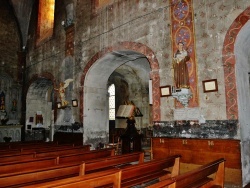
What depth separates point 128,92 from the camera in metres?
14.9

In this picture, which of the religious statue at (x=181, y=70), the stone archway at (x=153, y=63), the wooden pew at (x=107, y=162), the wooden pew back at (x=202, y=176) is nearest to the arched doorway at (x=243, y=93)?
the religious statue at (x=181, y=70)

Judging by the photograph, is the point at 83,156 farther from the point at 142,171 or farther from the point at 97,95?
the point at 97,95

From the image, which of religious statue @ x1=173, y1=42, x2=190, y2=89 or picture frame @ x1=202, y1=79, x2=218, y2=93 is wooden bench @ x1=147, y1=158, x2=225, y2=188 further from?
religious statue @ x1=173, y1=42, x2=190, y2=89

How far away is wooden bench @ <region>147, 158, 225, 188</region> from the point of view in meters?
2.61

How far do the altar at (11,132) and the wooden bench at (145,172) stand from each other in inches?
438

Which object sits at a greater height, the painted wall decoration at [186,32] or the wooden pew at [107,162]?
the painted wall decoration at [186,32]

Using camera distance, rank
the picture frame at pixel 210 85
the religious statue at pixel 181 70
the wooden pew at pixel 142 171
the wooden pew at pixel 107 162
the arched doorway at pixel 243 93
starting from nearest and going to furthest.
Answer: the wooden pew at pixel 142 171, the wooden pew at pixel 107 162, the arched doorway at pixel 243 93, the picture frame at pixel 210 85, the religious statue at pixel 181 70

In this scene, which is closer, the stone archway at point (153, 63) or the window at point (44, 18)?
the stone archway at point (153, 63)

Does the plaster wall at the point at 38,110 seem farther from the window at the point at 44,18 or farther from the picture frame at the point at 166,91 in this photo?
the picture frame at the point at 166,91

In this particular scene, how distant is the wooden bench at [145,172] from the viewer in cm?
340

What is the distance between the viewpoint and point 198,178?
3215 mm

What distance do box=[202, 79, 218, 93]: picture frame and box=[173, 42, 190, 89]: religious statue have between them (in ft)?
1.45

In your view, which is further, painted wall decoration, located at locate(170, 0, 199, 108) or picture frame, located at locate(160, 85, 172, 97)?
picture frame, located at locate(160, 85, 172, 97)

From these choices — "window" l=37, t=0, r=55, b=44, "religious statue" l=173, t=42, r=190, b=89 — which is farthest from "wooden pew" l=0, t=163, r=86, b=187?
"window" l=37, t=0, r=55, b=44
